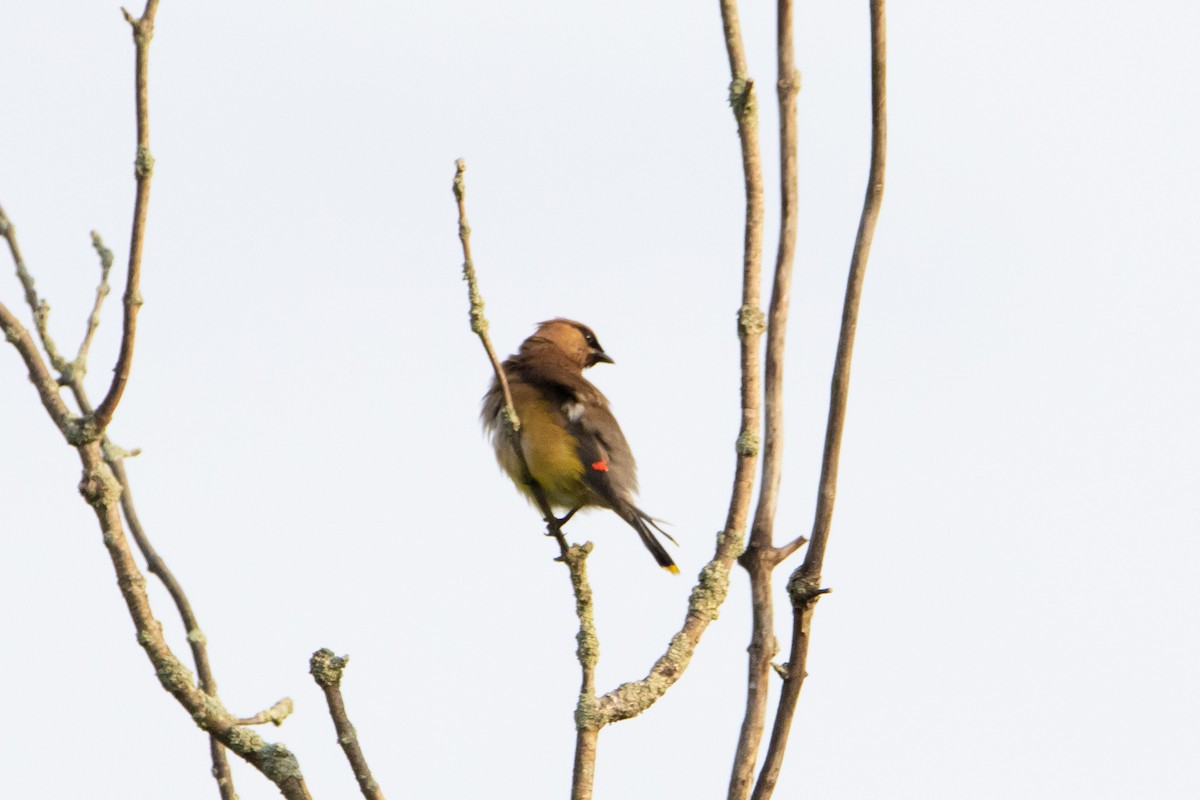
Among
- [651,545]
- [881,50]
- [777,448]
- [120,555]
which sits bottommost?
[120,555]

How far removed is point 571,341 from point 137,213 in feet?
20.9

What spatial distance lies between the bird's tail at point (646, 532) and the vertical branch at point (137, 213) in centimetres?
514

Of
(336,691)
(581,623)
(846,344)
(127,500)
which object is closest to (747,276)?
(846,344)

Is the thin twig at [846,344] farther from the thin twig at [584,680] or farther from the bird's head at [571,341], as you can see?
the bird's head at [571,341]

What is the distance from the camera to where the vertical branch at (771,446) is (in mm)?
2768

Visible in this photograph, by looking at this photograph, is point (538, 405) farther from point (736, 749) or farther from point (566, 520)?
point (736, 749)

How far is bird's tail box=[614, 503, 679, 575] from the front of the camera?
7598 mm

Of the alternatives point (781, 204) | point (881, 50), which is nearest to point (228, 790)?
point (781, 204)

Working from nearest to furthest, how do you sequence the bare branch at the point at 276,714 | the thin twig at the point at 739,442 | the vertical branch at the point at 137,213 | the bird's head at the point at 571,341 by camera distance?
1. the vertical branch at the point at 137,213
2. the bare branch at the point at 276,714
3. the thin twig at the point at 739,442
4. the bird's head at the point at 571,341

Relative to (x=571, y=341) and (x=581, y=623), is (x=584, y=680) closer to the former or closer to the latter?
(x=581, y=623)

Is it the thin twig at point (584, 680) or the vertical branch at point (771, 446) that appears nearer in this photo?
the thin twig at point (584, 680)

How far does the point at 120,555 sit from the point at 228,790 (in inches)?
38.3

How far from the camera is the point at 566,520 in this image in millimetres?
7828

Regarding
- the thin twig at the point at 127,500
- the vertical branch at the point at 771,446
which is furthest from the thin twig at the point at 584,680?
the thin twig at the point at 127,500
